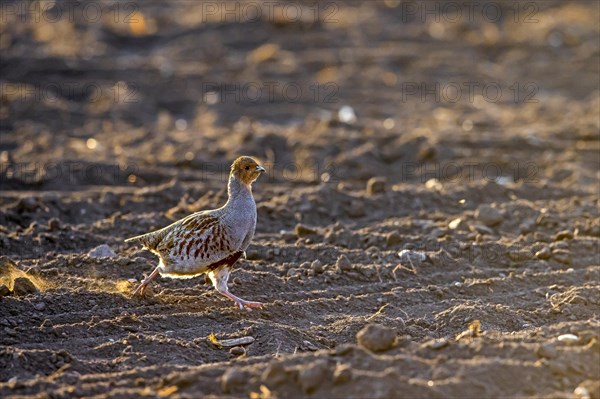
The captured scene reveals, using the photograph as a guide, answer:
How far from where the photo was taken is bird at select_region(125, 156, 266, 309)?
820 cm

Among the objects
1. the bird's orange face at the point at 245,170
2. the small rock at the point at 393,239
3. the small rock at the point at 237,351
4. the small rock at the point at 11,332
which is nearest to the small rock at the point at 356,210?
the small rock at the point at 393,239

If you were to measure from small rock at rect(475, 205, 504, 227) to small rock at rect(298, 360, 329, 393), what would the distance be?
5.01 m

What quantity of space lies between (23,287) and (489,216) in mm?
4925

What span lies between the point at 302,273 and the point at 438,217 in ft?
8.22

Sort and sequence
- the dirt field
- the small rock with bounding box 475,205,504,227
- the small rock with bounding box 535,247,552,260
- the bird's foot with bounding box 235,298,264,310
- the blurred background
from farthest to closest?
the blurred background → the small rock with bounding box 475,205,504,227 → the small rock with bounding box 535,247,552,260 → the bird's foot with bounding box 235,298,264,310 → the dirt field

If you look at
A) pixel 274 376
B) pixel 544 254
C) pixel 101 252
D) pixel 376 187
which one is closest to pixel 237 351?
pixel 274 376

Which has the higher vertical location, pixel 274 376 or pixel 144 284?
pixel 274 376

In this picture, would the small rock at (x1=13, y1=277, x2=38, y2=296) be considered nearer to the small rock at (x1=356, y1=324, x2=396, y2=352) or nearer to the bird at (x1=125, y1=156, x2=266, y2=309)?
the bird at (x1=125, y1=156, x2=266, y2=309)

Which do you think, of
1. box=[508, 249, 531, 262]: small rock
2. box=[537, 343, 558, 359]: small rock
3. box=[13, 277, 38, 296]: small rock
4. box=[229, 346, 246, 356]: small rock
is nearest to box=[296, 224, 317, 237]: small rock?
box=[508, 249, 531, 262]: small rock

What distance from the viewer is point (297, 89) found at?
63.7 feet

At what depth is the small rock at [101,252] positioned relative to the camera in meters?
9.33

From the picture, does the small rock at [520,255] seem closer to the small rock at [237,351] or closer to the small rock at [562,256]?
the small rock at [562,256]

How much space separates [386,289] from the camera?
28.8 ft

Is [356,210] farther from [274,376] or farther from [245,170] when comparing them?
[274,376]
